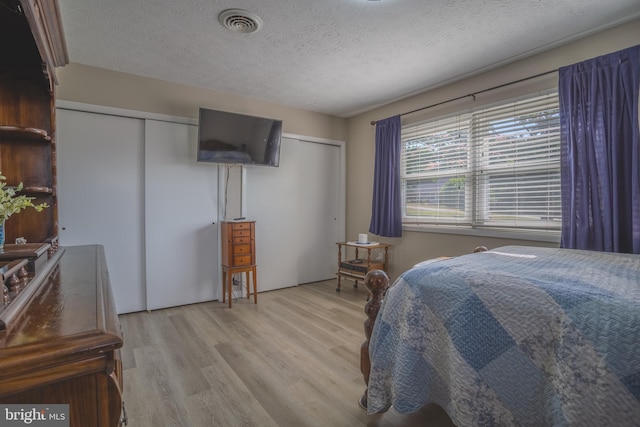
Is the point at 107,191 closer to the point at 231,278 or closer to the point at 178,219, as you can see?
the point at 178,219

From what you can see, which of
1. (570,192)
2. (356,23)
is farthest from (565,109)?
(356,23)

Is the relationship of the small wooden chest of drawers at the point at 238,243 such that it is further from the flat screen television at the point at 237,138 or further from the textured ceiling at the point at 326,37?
the textured ceiling at the point at 326,37

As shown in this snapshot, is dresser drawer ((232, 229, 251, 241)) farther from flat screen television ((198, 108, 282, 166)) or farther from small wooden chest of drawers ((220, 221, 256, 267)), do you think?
flat screen television ((198, 108, 282, 166))

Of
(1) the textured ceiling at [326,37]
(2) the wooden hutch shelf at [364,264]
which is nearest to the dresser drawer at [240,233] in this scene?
(2) the wooden hutch shelf at [364,264]

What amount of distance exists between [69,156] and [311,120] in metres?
2.70

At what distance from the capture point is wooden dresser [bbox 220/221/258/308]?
3336 millimetres

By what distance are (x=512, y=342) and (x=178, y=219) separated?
3.14 meters

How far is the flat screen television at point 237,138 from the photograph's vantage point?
3.23 metres

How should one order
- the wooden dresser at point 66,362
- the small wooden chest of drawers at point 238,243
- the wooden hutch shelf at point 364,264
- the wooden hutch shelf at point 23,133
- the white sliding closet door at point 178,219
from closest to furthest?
the wooden dresser at point 66,362, the wooden hutch shelf at point 23,133, the white sliding closet door at point 178,219, the small wooden chest of drawers at point 238,243, the wooden hutch shelf at point 364,264

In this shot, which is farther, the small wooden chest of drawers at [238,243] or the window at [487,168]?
the small wooden chest of drawers at [238,243]

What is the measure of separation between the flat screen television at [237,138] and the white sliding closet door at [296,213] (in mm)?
261

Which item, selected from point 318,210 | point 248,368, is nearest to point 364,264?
point 318,210

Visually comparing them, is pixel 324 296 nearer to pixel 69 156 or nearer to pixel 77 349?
pixel 69 156

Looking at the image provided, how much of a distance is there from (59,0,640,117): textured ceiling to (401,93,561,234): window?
0.49 m
